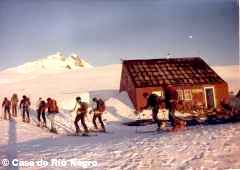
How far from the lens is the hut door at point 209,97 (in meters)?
7.33

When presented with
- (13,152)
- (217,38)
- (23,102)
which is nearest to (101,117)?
(23,102)

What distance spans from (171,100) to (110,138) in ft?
4.02

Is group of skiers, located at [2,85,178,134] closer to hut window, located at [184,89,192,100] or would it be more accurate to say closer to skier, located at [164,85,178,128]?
skier, located at [164,85,178,128]

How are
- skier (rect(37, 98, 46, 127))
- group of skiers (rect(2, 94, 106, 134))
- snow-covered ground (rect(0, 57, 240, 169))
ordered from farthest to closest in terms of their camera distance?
1. skier (rect(37, 98, 46, 127))
2. group of skiers (rect(2, 94, 106, 134))
3. snow-covered ground (rect(0, 57, 240, 169))

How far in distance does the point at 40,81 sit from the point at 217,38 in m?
3.53

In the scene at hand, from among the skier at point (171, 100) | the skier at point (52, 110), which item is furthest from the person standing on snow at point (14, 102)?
the skier at point (171, 100)

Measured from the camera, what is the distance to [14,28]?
6406 mm

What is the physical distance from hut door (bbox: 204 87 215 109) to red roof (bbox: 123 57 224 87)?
0.61ft

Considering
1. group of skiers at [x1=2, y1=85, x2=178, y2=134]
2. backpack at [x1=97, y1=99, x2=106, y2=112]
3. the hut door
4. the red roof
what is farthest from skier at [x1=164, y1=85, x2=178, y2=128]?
backpack at [x1=97, y1=99, x2=106, y2=112]

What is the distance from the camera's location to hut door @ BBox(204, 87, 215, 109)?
733 cm

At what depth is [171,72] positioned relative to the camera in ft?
25.6

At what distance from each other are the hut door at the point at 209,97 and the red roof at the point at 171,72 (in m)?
A: 0.19

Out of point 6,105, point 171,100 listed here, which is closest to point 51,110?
point 6,105

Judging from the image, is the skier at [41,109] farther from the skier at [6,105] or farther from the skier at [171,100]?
the skier at [171,100]
